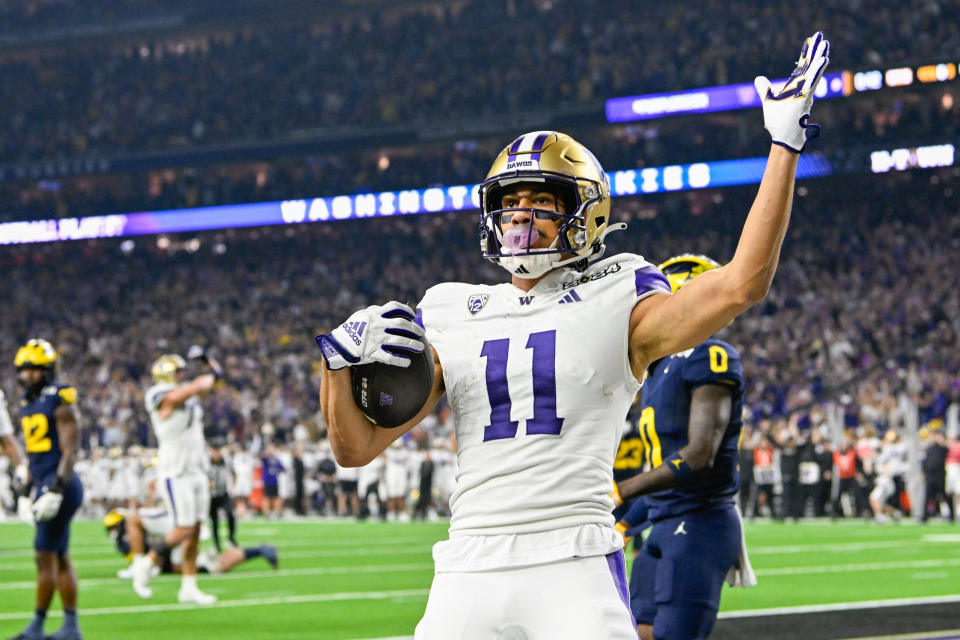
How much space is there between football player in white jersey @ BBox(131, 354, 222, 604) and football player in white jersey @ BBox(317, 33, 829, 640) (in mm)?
7638

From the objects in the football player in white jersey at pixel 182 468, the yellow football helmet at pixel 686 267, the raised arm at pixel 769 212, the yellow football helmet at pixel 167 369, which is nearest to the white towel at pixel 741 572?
the yellow football helmet at pixel 686 267

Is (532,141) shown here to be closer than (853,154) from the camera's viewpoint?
Yes

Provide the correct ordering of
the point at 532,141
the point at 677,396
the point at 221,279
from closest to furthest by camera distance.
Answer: the point at 532,141
the point at 677,396
the point at 221,279

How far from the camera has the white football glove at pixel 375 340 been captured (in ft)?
9.47

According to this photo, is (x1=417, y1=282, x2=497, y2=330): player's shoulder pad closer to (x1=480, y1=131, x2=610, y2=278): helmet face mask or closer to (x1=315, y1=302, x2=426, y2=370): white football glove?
(x1=480, y1=131, x2=610, y2=278): helmet face mask

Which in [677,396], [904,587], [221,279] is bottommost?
[904,587]

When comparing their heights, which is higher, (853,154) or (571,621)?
(853,154)

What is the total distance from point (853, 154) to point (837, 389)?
609cm

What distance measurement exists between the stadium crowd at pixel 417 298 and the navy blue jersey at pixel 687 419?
1572 centimetres

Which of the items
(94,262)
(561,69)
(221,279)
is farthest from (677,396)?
(94,262)

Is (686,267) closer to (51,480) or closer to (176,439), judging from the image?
(51,480)

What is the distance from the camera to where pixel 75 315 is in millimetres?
36125

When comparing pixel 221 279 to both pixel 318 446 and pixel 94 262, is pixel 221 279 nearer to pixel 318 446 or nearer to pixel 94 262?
pixel 94 262

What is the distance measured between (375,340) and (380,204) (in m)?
29.5
